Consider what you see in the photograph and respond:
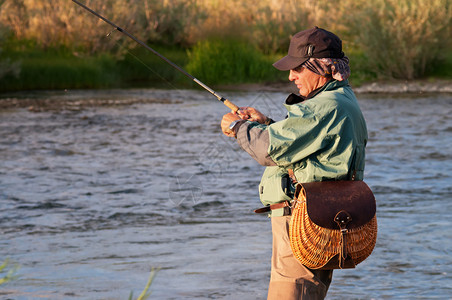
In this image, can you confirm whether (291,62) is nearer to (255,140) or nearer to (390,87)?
(255,140)

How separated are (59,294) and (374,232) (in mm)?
2734

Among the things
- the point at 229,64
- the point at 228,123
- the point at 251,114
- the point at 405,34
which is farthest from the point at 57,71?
the point at 228,123

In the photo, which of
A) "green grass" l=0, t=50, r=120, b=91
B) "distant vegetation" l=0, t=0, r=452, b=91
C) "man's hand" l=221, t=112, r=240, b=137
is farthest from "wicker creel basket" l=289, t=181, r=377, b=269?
"green grass" l=0, t=50, r=120, b=91

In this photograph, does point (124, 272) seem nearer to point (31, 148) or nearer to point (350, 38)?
point (31, 148)

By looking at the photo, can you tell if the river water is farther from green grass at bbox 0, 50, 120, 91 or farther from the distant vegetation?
the distant vegetation

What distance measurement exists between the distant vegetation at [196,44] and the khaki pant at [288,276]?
1742 centimetres

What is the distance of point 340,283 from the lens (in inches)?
239

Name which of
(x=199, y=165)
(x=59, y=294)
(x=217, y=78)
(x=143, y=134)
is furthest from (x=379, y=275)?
(x=217, y=78)

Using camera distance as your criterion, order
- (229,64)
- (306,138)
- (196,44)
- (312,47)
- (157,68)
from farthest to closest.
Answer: (196,44)
(229,64)
(157,68)
(312,47)
(306,138)

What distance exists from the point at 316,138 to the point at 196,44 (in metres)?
21.1

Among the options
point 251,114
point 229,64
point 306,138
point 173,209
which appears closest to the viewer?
point 306,138

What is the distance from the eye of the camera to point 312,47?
356 centimetres

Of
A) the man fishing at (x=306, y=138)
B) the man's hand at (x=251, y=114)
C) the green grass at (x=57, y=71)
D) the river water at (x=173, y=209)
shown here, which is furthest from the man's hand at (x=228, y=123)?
the green grass at (x=57, y=71)

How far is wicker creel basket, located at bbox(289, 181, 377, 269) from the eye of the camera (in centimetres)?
348
